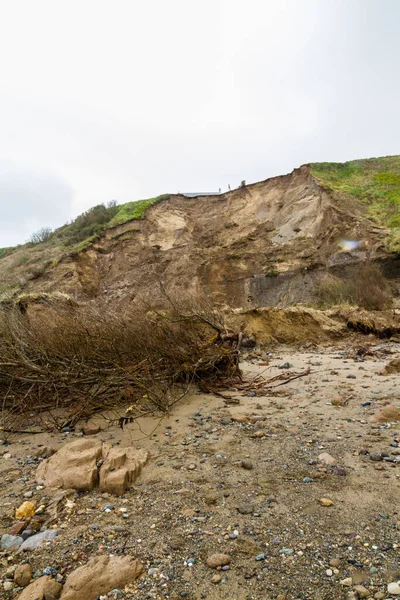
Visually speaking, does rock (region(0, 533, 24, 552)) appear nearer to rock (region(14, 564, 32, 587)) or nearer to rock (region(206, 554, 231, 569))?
rock (region(14, 564, 32, 587))

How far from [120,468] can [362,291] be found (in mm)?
12423

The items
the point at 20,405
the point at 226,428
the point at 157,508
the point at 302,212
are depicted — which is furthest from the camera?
the point at 302,212

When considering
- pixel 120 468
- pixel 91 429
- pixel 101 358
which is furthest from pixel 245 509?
pixel 101 358

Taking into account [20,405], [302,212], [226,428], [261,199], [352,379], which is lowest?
[352,379]

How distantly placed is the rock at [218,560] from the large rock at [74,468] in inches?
44.5

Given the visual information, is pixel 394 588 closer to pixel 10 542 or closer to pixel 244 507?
pixel 244 507

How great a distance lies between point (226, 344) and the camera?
558cm

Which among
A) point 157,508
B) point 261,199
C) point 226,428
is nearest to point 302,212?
point 261,199

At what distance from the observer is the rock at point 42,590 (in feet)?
4.89

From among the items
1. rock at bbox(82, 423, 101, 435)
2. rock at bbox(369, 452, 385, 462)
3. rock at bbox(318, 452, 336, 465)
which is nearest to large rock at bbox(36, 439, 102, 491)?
rock at bbox(82, 423, 101, 435)

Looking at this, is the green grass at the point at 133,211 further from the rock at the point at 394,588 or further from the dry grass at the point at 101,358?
the rock at the point at 394,588

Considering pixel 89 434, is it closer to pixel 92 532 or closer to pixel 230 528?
pixel 92 532

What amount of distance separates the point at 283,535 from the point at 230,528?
11.1 inches

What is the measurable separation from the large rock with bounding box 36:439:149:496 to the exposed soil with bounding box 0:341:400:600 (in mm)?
79
